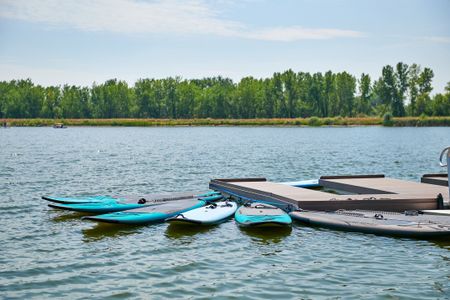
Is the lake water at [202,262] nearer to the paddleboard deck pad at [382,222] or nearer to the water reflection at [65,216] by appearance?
the water reflection at [65,216]

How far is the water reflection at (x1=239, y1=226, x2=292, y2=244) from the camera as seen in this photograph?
17.4 meters

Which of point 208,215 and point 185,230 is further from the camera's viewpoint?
point 208,215

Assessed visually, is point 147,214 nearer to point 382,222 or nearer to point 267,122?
point 382,222

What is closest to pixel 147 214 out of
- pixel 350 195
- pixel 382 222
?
pixel 382 222

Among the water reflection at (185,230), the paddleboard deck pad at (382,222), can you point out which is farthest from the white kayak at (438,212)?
the water reflection at (185,230)

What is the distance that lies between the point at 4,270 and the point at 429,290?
985cm

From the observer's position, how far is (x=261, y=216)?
18.3m

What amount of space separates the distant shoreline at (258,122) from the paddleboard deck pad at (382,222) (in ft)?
415

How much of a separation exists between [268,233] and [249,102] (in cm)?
14245

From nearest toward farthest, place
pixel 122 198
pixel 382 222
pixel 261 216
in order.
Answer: pixel 382 222, pixel 261 216, pixel 122 198

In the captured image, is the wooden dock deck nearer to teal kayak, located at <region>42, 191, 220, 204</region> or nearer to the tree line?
teal kayak, located at <region>42, 191, 220, 204</region>

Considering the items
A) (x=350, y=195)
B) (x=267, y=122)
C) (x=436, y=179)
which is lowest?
(x=350, y=195)

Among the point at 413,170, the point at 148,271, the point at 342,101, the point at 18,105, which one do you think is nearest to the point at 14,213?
the point at 148,271

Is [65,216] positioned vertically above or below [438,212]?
below
